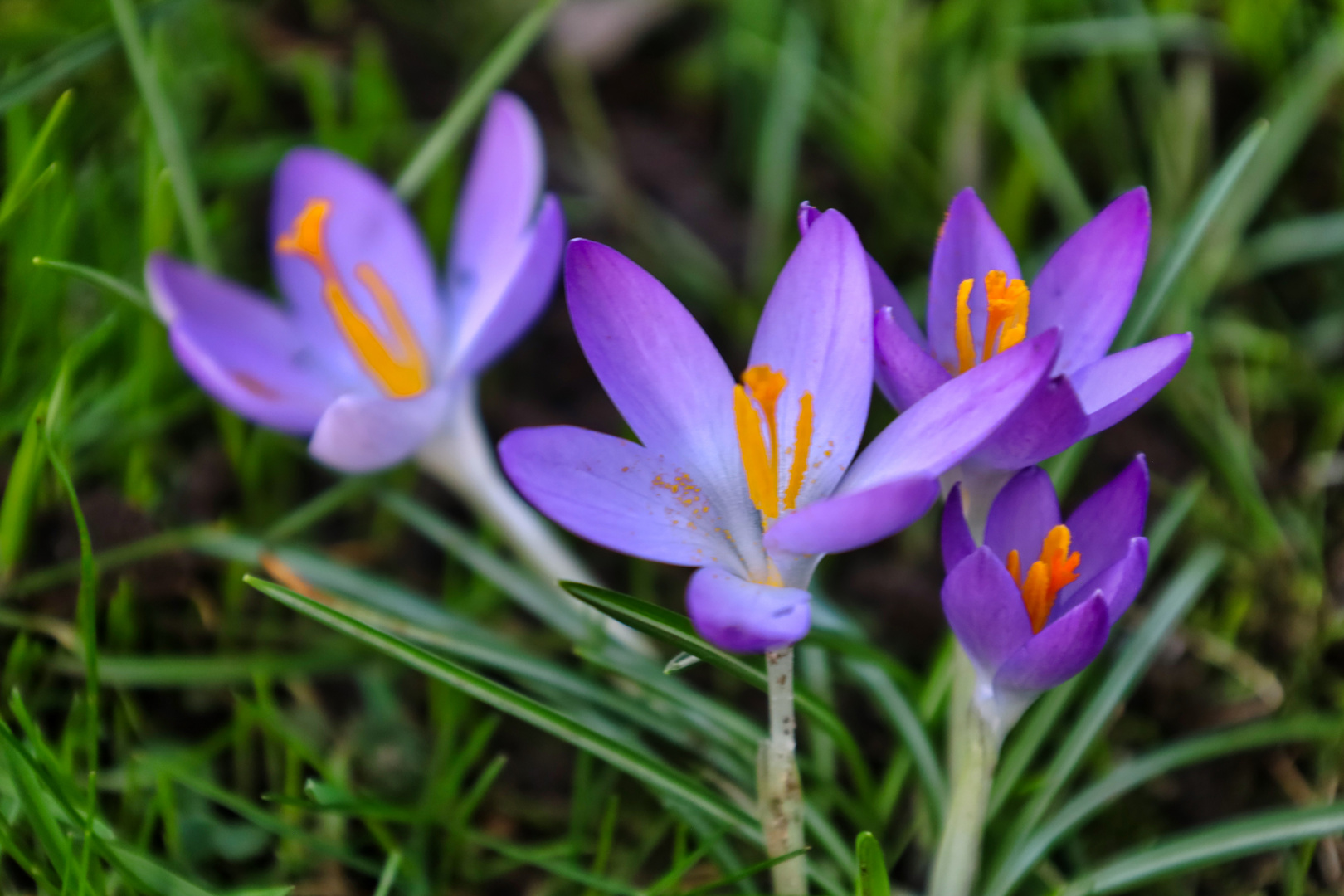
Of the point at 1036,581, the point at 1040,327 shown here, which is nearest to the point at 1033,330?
the point at 1040,327

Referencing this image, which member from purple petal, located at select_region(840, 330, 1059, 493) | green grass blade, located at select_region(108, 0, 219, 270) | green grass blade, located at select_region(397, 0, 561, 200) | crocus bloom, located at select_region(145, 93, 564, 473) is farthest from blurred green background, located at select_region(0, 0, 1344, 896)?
purple petal, located at select_region(840, 330, 1059, 493)

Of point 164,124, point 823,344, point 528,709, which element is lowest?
point 528,709

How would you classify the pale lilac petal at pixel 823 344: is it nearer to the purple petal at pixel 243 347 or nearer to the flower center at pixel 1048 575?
the flower center at pixel 1048 575

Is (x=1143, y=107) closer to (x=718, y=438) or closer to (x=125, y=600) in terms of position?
(x=718, y=438)

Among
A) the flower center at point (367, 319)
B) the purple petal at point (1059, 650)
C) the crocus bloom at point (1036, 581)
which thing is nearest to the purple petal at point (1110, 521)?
the crocus bloom at point (1036, 581)

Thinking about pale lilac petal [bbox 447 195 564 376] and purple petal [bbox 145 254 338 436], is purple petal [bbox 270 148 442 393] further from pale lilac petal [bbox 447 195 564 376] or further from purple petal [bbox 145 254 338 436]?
pale lilac petal [bbox 447 195 564 376]

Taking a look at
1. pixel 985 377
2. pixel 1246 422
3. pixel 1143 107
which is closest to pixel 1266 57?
pixel 1143 107

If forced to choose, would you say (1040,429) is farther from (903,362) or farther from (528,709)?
(528,709)
